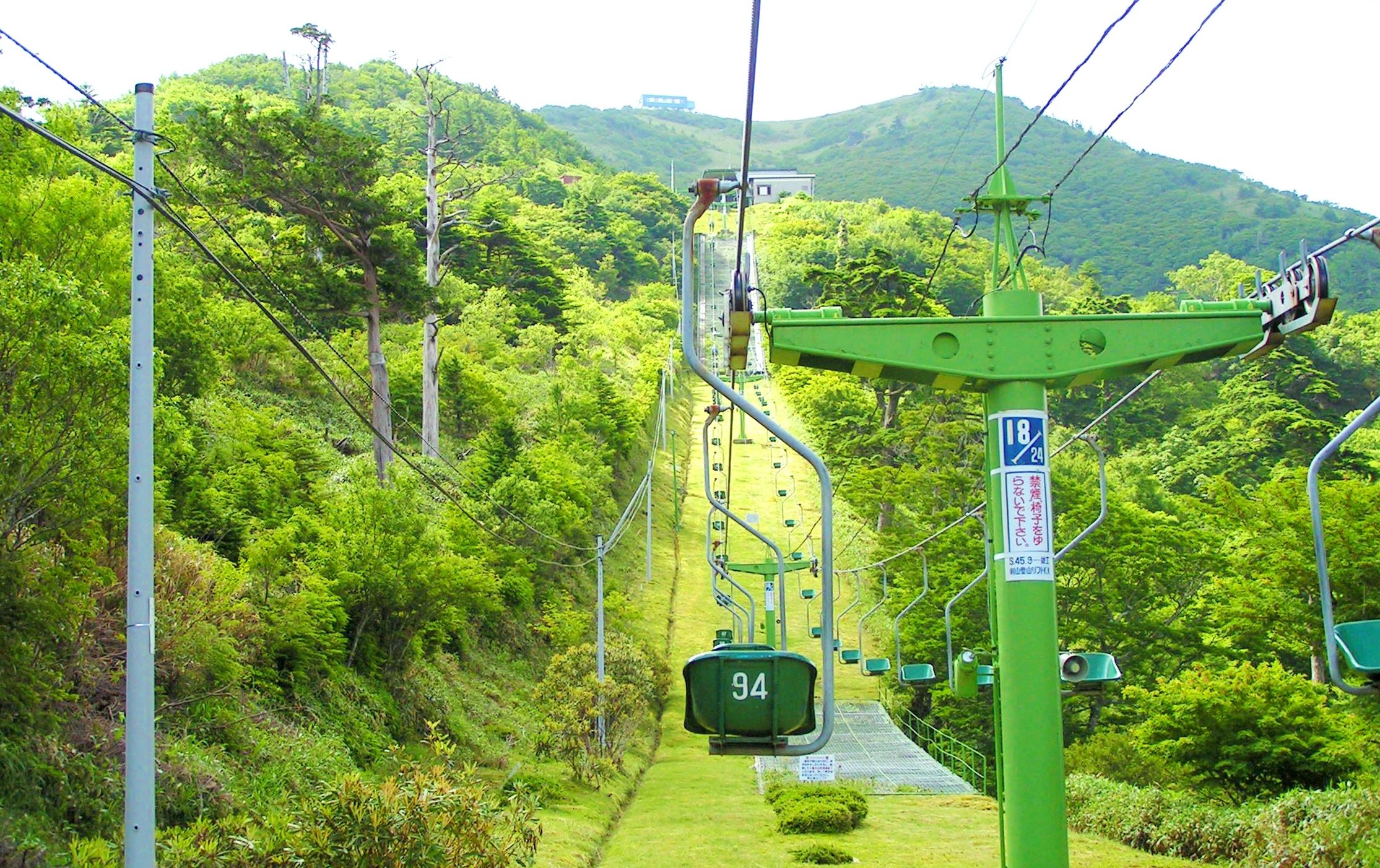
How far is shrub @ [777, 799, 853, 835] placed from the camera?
21.9m

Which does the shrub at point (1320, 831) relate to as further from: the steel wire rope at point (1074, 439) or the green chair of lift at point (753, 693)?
the green chair of lift at point (753, 693)

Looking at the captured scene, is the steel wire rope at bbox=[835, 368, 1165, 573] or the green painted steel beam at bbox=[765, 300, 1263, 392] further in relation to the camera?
the steel wire rope at bbox=[835, 368, 1165, 573]

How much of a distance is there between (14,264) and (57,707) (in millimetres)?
4178

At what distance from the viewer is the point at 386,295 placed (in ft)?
99.0

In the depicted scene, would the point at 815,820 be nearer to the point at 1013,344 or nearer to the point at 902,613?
the point at 902,613

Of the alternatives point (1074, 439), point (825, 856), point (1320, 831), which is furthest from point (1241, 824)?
point (1074, 439)

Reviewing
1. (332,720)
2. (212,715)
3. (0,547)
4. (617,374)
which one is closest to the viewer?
(0,547)

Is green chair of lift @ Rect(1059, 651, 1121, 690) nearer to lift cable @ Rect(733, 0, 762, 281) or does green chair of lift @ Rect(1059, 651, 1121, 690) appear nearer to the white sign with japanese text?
the white sign with japanese text

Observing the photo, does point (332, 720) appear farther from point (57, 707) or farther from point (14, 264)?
point (14, 264)

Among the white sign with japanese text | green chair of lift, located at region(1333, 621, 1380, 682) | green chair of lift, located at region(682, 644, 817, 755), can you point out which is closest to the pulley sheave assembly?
the white sign with japanese text

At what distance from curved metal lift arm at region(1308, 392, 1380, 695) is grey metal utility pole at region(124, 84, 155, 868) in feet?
21.0

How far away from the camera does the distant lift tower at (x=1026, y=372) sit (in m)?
7.68

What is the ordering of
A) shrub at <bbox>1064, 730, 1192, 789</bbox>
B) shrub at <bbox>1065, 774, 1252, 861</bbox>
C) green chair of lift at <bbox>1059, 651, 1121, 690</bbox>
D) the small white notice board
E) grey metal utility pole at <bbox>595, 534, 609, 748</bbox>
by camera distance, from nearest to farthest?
green chair of lift at <bbox>1059, 651, 1121, 690</bbox> → shrub at <bbox>1065, 774, 1252, 861</bbox> → the small white notice board → shrub at <bbox>1064, 730, 1192, 789</bbox> → grey metal utility pole at <bbox>595, 534, 609, 748</bbox>

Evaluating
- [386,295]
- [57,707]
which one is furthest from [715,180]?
[386,295]
